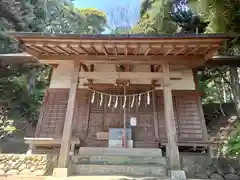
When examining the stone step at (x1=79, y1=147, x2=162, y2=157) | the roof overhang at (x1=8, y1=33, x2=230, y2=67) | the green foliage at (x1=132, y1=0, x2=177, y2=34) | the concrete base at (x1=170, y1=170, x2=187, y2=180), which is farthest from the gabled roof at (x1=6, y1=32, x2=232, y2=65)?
the green foliage at (x1=132, y1=0, x2=177, y2=34)

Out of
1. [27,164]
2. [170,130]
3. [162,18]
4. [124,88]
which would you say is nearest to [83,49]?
[124,88]

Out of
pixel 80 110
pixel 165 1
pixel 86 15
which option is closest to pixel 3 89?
pixel 80 110

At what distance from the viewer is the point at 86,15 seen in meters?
22.9

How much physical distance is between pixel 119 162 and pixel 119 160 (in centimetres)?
5

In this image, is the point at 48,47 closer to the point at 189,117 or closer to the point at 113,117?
the point at 113,117

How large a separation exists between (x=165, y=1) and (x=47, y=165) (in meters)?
8.77

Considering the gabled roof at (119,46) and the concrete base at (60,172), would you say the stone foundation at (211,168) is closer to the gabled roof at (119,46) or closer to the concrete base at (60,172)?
the gabled roof at (119,46)

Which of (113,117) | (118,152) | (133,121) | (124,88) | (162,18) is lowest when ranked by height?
(118,152)

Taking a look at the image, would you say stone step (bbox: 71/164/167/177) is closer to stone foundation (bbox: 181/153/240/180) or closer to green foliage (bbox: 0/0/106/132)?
stone foundation (bbox: 181/153/240/180)

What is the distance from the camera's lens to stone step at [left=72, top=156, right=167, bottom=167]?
17.6ft

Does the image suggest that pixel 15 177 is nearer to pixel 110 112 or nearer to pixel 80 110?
pixel 80 110

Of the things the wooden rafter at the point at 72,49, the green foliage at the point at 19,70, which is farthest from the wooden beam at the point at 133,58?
the green foliage at the point at 19,70

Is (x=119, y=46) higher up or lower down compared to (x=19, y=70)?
lower down

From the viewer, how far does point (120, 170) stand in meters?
4.96
